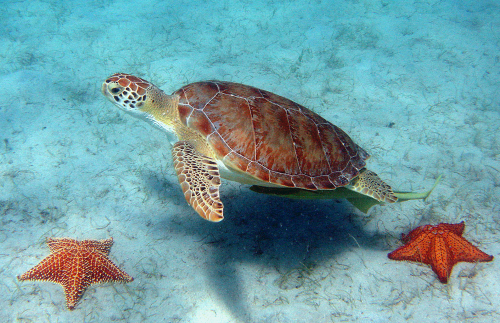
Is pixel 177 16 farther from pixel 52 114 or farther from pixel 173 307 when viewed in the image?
pixel 173 307

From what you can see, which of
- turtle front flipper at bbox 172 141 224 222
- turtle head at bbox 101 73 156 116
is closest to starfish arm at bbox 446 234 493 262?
turtle front flipper at bbox 172 141 224 222

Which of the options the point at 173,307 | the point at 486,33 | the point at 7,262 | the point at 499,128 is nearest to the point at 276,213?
the point at 173,307

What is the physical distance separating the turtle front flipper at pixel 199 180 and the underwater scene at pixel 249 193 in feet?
0.05

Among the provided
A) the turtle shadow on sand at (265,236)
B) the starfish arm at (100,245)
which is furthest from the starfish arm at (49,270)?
the turtle shadow on sand at (265,236)

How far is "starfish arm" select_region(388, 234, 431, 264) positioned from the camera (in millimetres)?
2479

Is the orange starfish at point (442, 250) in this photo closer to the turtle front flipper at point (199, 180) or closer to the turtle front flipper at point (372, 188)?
the turtle front flipper at point (372, 188)

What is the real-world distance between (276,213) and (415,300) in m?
1.68

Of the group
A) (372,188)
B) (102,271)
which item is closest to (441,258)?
(372,188)

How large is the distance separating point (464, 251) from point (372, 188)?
0.99m

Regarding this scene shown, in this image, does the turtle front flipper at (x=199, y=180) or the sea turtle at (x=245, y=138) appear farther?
the sea turtle at (x=245, y=138)

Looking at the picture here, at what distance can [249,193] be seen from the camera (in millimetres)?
3510

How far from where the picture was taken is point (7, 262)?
2619 millimetres

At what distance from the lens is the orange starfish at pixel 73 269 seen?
7.46 feet

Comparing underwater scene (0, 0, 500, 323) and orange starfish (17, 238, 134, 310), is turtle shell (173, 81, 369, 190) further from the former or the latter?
orange starfish (17, 238, 134, 310)
